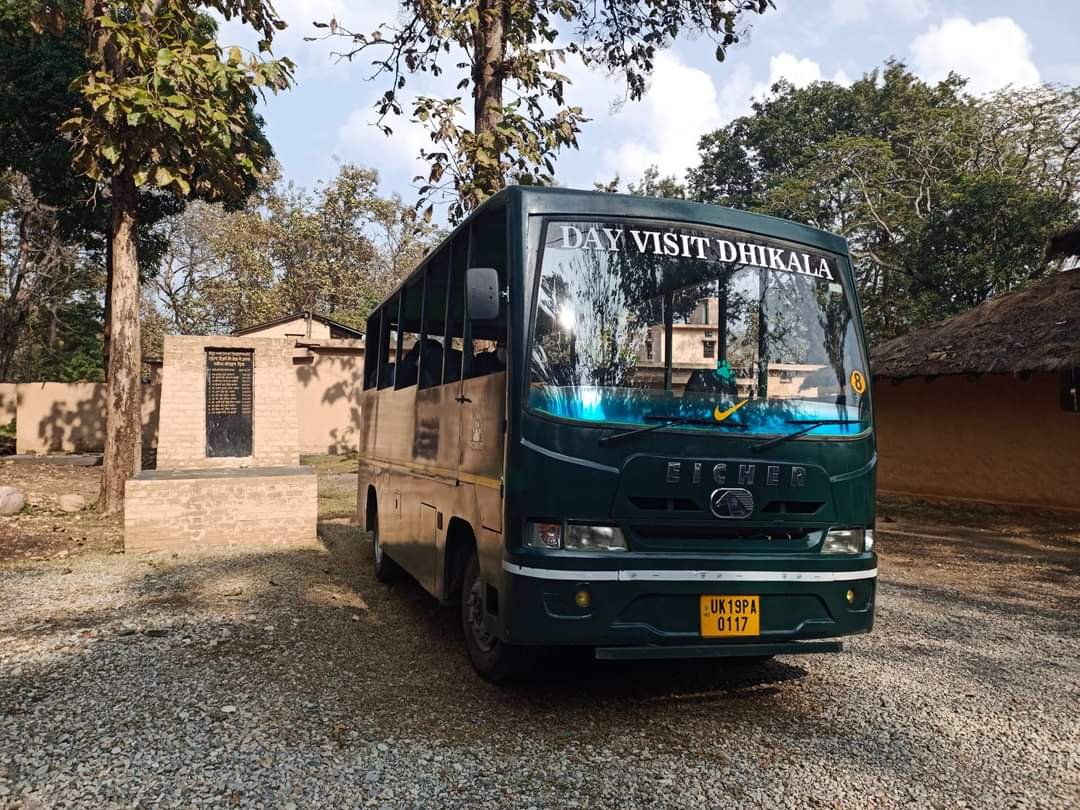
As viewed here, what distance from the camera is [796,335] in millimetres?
4465

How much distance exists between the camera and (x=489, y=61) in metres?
11.9

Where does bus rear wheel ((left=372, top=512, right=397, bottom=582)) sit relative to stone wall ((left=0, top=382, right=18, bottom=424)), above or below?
below

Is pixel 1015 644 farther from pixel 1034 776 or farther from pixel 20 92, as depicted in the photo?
pixel 20 92

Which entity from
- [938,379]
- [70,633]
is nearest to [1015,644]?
[70,633]

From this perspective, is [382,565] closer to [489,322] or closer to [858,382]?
[489,322]

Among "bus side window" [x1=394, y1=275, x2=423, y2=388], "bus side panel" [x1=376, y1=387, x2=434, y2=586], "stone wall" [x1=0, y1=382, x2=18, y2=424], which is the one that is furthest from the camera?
"stone wall" [x1=0, y1=382, x2=18, y2=424]

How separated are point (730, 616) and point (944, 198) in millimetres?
22523

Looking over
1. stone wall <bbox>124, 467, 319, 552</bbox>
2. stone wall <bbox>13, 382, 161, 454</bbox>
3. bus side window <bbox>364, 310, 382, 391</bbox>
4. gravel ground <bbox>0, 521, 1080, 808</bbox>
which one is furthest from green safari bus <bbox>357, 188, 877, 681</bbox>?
stone wall <bbox>13, 382, 161, 454</bbox>

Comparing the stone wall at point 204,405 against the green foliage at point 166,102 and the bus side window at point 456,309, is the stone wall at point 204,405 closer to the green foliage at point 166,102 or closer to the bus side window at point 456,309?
the green foliage at point 166,102

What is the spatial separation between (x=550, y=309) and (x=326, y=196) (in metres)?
32.5

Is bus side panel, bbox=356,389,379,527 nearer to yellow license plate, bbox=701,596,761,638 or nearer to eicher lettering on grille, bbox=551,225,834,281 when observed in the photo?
eicher lettering on grille, bbox=551,225,834,281

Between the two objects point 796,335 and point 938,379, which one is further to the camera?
point 938,379

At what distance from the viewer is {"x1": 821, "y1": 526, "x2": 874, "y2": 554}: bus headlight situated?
4262 millimetres

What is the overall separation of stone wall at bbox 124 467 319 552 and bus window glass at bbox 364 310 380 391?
147 cm
